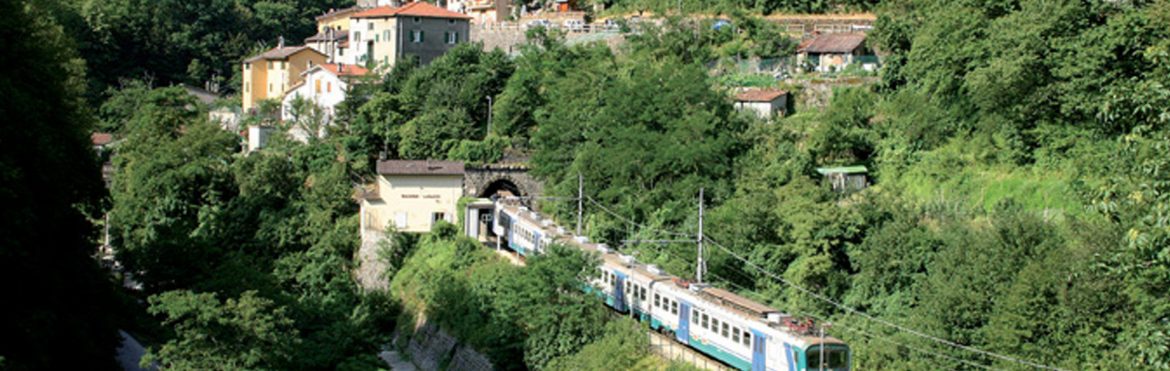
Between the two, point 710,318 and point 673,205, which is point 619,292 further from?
point 710,318

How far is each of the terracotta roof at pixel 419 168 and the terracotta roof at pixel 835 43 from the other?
41.3 feet

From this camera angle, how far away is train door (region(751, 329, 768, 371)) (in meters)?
25.4

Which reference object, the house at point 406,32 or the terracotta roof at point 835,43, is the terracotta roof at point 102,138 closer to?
the house at point 406,32

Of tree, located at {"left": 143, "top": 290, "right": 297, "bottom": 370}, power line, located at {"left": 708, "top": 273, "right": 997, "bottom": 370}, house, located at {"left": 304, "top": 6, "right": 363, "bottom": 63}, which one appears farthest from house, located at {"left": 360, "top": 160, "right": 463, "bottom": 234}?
house, located at {"left": 304, "top": 6, "right": 363, "bottom": 63}

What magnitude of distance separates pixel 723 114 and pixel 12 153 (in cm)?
1914

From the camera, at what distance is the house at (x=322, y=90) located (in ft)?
176

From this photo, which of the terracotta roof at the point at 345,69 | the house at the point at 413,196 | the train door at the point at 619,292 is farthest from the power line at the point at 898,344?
the terracotta roof at the point at 345,69

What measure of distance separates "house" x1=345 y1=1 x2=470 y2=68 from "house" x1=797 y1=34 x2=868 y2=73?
18166 millimetres

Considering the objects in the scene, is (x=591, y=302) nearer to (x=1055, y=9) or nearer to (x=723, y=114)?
(x=723, y=114)

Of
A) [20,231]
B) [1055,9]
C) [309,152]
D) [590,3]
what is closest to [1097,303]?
[1055,9]

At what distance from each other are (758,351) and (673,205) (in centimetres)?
974

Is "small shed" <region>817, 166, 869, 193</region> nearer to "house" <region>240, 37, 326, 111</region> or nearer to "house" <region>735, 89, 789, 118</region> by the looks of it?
"house" <region>735, 89, 789, 118</region>

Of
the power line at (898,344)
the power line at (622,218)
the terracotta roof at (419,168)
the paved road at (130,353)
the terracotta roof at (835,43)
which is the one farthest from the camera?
the terracotta roof at (835,43)

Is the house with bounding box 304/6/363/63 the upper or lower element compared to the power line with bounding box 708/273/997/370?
upper
